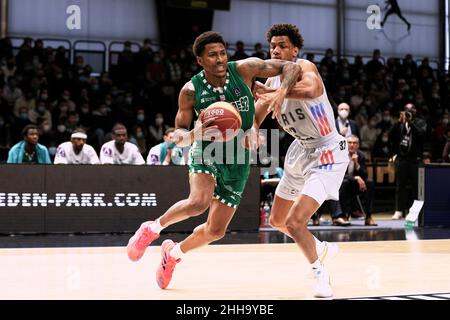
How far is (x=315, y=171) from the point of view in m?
6.27

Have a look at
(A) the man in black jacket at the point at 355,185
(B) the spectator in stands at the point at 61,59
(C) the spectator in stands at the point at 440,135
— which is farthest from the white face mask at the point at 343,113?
(B) the spectator in stands at the point at 61,59

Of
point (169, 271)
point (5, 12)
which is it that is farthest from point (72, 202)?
point (5, 12)

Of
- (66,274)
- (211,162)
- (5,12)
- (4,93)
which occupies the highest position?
(5,12)

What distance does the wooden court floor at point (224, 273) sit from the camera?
19.2 ft

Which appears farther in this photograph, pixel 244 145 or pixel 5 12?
pixel 5 12

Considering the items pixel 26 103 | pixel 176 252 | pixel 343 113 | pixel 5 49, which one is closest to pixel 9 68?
pixel 5 49

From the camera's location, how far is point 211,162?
6066 millimetres

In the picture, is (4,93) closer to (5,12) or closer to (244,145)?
(5,12)

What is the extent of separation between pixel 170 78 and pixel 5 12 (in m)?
4.28

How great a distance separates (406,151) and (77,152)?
18.2 feet

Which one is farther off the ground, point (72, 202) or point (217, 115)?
point (217, 115)

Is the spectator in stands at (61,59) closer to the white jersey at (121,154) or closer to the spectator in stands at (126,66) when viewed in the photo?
the spectator in stands at (126,66)

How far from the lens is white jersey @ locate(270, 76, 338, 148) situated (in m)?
6.27
